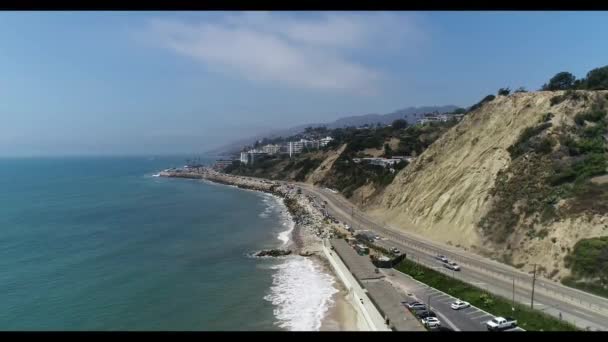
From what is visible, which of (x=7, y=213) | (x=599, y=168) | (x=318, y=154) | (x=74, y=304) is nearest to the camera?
(x=74, y=304)

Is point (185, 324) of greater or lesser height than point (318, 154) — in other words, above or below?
below

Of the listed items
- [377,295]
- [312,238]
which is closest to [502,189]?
[377,295]

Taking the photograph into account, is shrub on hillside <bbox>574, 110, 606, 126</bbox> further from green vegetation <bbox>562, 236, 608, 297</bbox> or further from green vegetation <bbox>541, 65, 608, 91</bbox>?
green vegetation <bbox>562, 236, 608, 297</bbox>

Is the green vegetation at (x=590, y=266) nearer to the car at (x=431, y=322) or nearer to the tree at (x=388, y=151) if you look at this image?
the car at (x=431, y=322)

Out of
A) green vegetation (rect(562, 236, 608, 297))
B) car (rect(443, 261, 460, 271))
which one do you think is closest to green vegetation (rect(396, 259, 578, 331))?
car (rect(443, 261, 460, 271))
